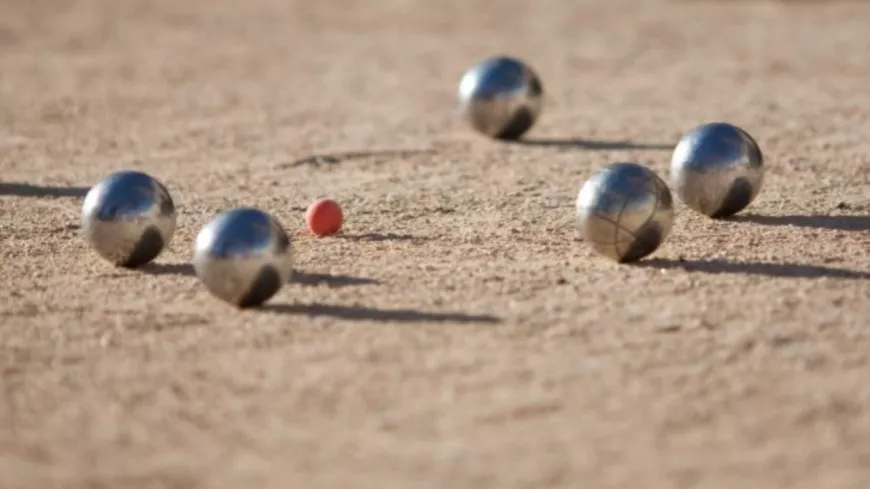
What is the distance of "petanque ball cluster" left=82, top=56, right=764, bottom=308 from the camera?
9984 mm

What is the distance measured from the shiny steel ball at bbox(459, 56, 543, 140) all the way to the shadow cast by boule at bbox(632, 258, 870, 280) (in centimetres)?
534

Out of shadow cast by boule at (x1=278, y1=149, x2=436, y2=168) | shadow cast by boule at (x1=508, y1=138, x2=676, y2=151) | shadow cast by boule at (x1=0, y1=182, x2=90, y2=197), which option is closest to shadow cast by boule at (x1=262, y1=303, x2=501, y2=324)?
shadow cast by boule at (x1=0, y1=182, x2=90, y2=197)

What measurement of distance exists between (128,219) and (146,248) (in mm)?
260

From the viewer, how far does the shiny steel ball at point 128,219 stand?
36.3ft

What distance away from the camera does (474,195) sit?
1378cm

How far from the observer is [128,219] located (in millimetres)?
11062

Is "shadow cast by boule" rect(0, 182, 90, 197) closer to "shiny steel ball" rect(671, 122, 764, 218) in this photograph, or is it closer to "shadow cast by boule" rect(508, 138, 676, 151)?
"shadow cast by boule" rect(508, 138, 676, 151)

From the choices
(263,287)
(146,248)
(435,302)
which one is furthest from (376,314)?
(146,248)

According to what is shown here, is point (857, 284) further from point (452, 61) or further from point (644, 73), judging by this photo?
point (452, 61)

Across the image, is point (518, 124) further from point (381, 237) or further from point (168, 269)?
point (168, 269)

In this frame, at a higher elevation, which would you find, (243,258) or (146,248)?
(146,248)

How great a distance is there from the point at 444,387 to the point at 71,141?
30.3 feet

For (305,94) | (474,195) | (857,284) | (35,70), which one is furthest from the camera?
(35,70)

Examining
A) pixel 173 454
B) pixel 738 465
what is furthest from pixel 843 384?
pixel 173 454
